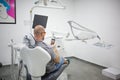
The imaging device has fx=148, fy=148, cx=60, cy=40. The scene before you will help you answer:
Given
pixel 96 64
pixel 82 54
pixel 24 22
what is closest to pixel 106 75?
pixel 96 64

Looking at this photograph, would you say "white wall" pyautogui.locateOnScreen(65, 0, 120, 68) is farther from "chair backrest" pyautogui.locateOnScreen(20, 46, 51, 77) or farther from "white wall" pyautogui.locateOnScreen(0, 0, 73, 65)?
"chair backrest" pyautogui.locateOnScreen(20, 46, 51, 77)

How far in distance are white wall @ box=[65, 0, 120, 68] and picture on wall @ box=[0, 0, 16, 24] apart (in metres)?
2.16

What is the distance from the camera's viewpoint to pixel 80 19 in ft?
16.6

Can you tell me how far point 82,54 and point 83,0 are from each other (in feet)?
5.93

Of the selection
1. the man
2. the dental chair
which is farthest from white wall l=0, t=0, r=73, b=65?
the dental chair

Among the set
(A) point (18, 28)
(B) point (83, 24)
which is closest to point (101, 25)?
(B) point (83, 24)

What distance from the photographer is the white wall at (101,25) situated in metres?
3.80

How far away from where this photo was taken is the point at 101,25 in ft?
13.8

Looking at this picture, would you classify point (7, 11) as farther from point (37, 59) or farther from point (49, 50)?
point (37, 59)

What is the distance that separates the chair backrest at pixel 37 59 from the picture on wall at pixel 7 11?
2.53 m

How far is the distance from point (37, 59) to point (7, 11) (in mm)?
2766

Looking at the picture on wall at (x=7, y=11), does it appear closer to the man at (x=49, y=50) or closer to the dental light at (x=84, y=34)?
the dental light at (x=84, y=34)

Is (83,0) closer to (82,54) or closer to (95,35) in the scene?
(95,35)

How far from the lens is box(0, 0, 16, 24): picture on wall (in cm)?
411
